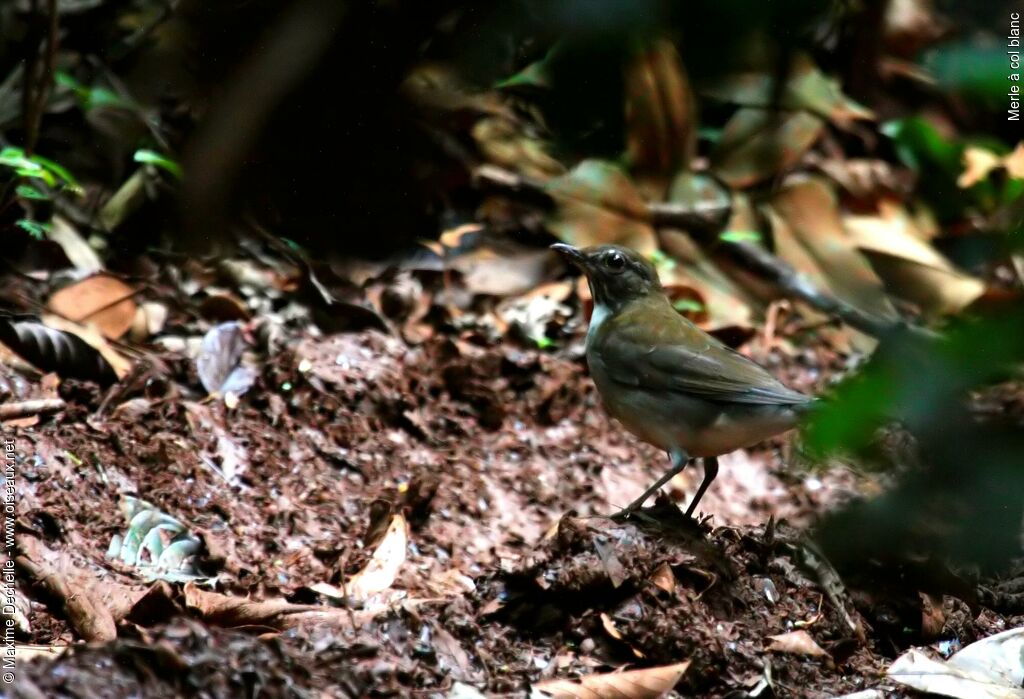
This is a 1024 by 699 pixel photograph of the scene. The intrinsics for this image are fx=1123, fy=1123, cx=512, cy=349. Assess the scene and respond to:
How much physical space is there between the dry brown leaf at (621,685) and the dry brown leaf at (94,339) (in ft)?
9.88

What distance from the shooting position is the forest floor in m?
3.44

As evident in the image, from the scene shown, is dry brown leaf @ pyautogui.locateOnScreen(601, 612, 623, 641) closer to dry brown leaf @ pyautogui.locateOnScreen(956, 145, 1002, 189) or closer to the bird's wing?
the bird's wing

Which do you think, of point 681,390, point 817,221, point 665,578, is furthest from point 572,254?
point 817,221

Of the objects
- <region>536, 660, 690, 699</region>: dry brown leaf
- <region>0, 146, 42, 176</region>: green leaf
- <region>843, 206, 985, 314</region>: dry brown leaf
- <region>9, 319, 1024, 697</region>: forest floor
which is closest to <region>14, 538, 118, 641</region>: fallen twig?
<region>9, 319, 1024, 697</region>: forest floor

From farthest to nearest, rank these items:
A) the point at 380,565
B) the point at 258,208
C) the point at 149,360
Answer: the point at 149,360 < the point at 380,565 < the point at 258,208

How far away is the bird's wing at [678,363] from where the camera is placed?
4809mm

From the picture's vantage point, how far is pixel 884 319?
2.12 meters

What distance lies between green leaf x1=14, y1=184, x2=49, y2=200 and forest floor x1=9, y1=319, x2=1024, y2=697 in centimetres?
123

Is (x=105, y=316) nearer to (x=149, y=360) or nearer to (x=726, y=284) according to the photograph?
(x=149, y=360)

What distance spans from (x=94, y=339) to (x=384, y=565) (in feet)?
6.83

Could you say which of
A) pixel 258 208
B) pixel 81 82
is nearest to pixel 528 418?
pixel 81 82

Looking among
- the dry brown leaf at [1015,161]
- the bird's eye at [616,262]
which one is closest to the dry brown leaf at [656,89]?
the bird's eye at [616,262]

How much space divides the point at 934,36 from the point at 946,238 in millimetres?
4028

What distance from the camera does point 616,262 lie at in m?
5.63
